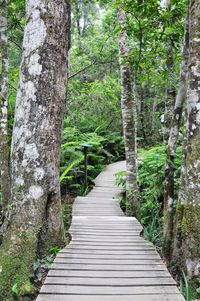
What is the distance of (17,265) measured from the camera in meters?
3.60

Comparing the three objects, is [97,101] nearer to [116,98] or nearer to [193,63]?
[116,98]

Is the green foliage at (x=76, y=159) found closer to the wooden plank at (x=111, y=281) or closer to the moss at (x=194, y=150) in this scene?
the moss at (x=194, y=150)

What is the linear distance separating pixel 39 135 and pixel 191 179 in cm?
215

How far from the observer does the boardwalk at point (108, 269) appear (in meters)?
3.01

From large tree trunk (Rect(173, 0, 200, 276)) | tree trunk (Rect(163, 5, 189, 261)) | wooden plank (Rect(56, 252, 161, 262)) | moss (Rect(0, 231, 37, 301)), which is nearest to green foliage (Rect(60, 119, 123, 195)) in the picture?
tree trunk (Rect(163, 5, 189, 261))

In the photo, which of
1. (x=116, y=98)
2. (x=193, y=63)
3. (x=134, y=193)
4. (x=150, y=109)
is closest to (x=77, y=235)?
(x=134, y=193)

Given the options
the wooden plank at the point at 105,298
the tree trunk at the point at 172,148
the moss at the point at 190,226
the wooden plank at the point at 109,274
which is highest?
the tree trunk at the point at 172,148

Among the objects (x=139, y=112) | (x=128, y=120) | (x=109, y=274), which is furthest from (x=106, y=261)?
(x=139, y=112)

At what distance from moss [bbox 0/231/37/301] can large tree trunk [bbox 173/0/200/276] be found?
77.3 inches

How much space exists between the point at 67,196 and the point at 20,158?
20.3 ft

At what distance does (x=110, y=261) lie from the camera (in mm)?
3881

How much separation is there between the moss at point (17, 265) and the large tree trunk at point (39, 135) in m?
0.01

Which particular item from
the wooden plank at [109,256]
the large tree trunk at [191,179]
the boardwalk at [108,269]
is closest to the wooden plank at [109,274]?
the boardwalk at [108,269]

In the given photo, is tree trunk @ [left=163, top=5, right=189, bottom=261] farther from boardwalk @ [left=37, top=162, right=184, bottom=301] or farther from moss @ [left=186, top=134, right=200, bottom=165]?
moss @ [left=186, top=134, right=200, bottom=165]
